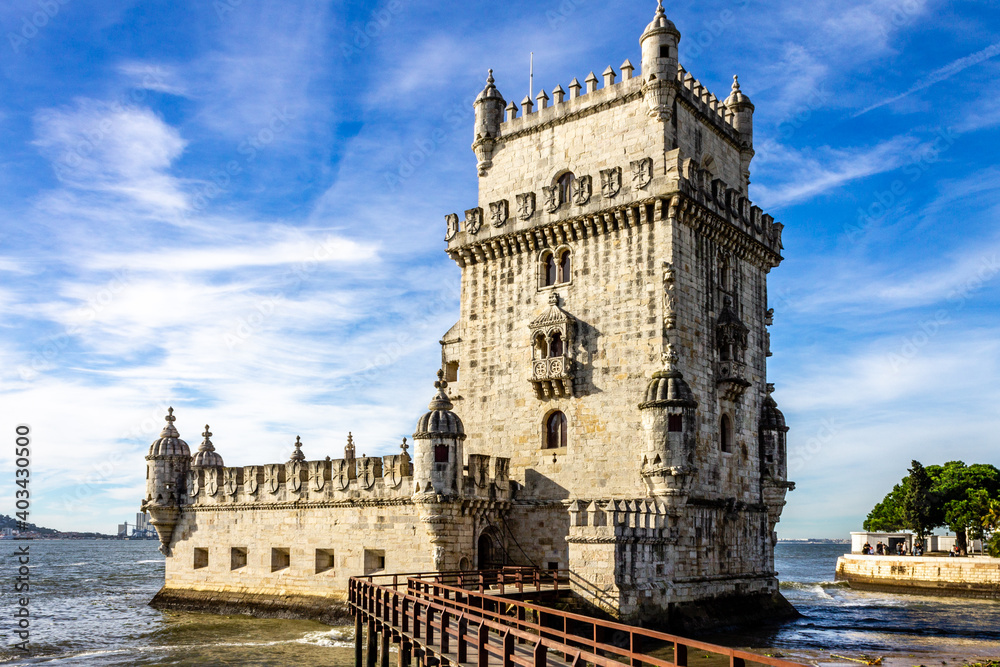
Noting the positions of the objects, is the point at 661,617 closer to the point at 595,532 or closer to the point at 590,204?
the point at 595,532

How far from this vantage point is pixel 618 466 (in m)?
31.1

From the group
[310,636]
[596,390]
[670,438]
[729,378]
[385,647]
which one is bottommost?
[310,636]

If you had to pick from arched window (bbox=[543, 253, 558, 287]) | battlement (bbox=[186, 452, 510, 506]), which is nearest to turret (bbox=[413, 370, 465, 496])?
battlement (bbox=[186, 452, 510, 506])

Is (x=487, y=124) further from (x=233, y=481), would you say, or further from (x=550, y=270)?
(x=233, y=481)

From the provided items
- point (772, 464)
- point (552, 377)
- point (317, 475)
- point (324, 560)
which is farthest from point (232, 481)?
point (772, 464)

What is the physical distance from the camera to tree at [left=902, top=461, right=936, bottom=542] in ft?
214

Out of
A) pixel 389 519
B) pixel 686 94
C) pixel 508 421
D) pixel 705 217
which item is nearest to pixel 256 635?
pixel 389 519

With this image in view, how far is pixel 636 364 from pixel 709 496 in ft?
18.1

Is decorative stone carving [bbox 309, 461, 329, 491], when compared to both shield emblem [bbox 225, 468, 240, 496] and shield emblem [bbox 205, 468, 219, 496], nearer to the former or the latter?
shield emblem [bbox 225, 468, 240, 496]

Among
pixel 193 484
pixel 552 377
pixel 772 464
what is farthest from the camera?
pixel 193 484

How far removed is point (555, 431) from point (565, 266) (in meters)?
6.38

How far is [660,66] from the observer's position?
32.5 m

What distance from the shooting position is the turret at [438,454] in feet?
101

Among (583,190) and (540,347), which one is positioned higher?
(583,190)
